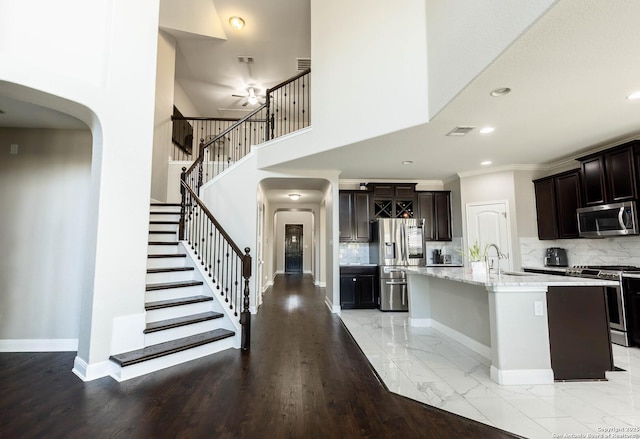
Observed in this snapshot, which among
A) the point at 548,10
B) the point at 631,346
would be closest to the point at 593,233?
the point at 631,346

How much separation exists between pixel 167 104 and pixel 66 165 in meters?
3.22

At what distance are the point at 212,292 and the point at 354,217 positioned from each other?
3369mm

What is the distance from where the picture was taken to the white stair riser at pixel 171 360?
2846mm

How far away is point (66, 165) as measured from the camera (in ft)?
12.3

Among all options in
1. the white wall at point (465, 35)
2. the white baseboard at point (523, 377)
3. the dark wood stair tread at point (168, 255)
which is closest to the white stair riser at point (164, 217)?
the dark wood stair tread at point (168, 255)

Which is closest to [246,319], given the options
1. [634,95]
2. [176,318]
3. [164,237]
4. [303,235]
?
[176,318]

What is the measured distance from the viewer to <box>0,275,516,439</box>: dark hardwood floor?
2.08 meters

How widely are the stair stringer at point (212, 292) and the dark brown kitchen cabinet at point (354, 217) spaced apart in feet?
9.80

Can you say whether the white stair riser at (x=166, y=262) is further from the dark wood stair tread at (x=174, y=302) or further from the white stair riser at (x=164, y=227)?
the white stair riser at (x=164, y=227)

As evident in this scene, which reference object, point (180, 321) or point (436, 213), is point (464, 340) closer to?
point (436, 213)

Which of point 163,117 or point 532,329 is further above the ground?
point 163,117

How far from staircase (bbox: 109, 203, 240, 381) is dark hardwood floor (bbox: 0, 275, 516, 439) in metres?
0.13

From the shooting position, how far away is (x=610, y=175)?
413cm

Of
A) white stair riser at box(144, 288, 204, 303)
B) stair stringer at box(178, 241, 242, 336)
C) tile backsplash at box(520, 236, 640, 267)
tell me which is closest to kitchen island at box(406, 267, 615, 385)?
tile backsplash at box(520, 236, 640, 267)
